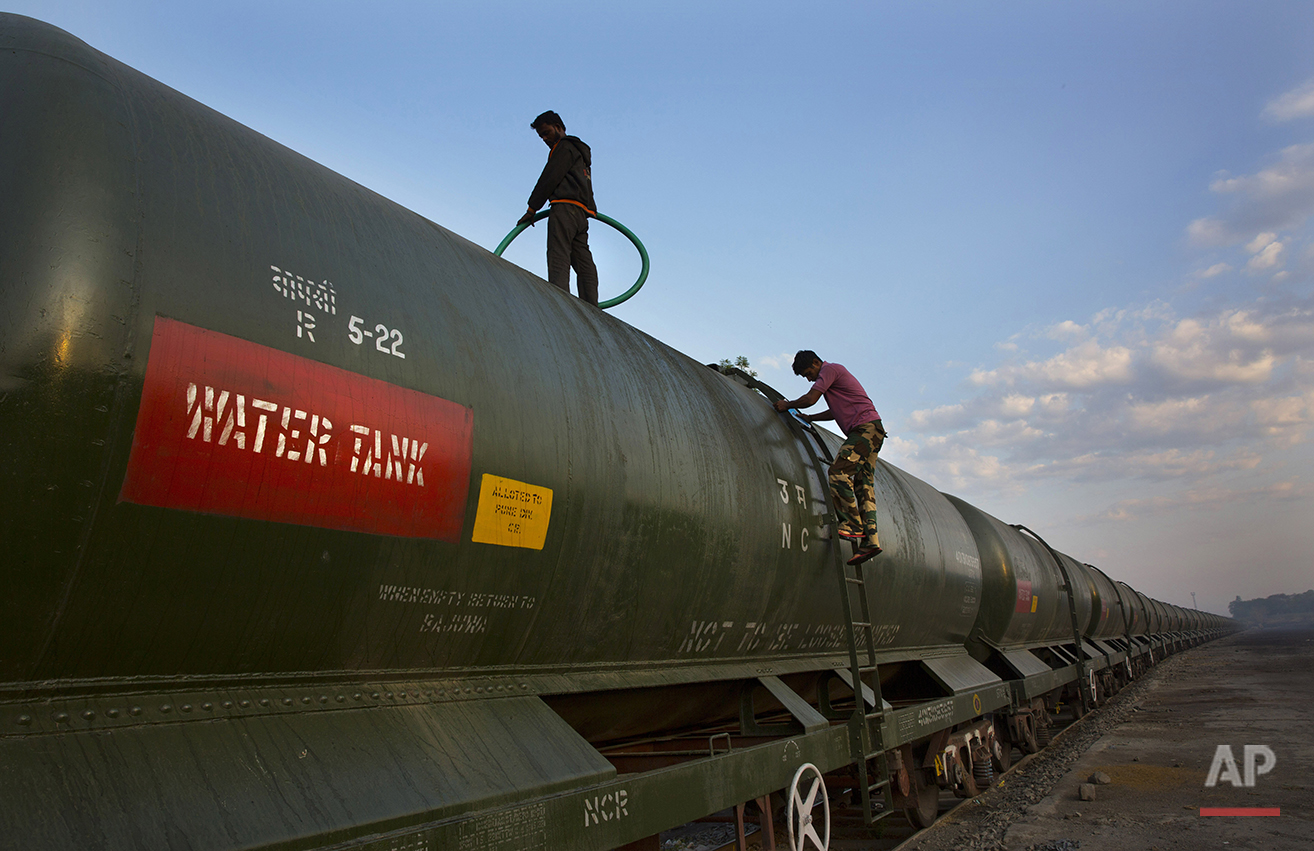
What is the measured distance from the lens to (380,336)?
2.95 meters

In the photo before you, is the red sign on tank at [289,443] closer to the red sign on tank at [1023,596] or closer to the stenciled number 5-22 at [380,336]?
the stenciled number 5-22 at [380,336]

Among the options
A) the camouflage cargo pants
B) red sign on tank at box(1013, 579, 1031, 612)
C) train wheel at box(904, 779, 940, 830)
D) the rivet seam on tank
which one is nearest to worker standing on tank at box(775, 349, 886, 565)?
the camouflage cargo pants

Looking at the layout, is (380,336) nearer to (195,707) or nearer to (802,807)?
(195,707)

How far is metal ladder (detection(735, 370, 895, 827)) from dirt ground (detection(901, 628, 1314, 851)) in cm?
200

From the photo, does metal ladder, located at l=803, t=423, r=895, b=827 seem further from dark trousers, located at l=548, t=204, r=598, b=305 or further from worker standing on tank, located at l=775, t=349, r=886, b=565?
dark trousers, located at l=548, t=204, r=598, b=305

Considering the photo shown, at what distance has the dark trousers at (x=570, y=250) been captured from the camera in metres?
5.52

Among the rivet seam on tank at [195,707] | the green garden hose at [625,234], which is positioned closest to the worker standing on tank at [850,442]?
the green garden hose at [625,234]

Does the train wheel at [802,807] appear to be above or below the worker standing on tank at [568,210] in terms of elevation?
below

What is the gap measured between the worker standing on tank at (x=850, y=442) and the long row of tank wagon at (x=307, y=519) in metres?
1.75

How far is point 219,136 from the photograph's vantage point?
2902 millimetres

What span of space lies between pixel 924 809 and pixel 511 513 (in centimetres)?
676

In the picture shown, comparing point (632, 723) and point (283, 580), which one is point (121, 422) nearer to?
point (283, 580)

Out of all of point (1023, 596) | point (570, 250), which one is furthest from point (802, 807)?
point (1023, 596)

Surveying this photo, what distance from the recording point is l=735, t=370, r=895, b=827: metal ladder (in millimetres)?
5531
